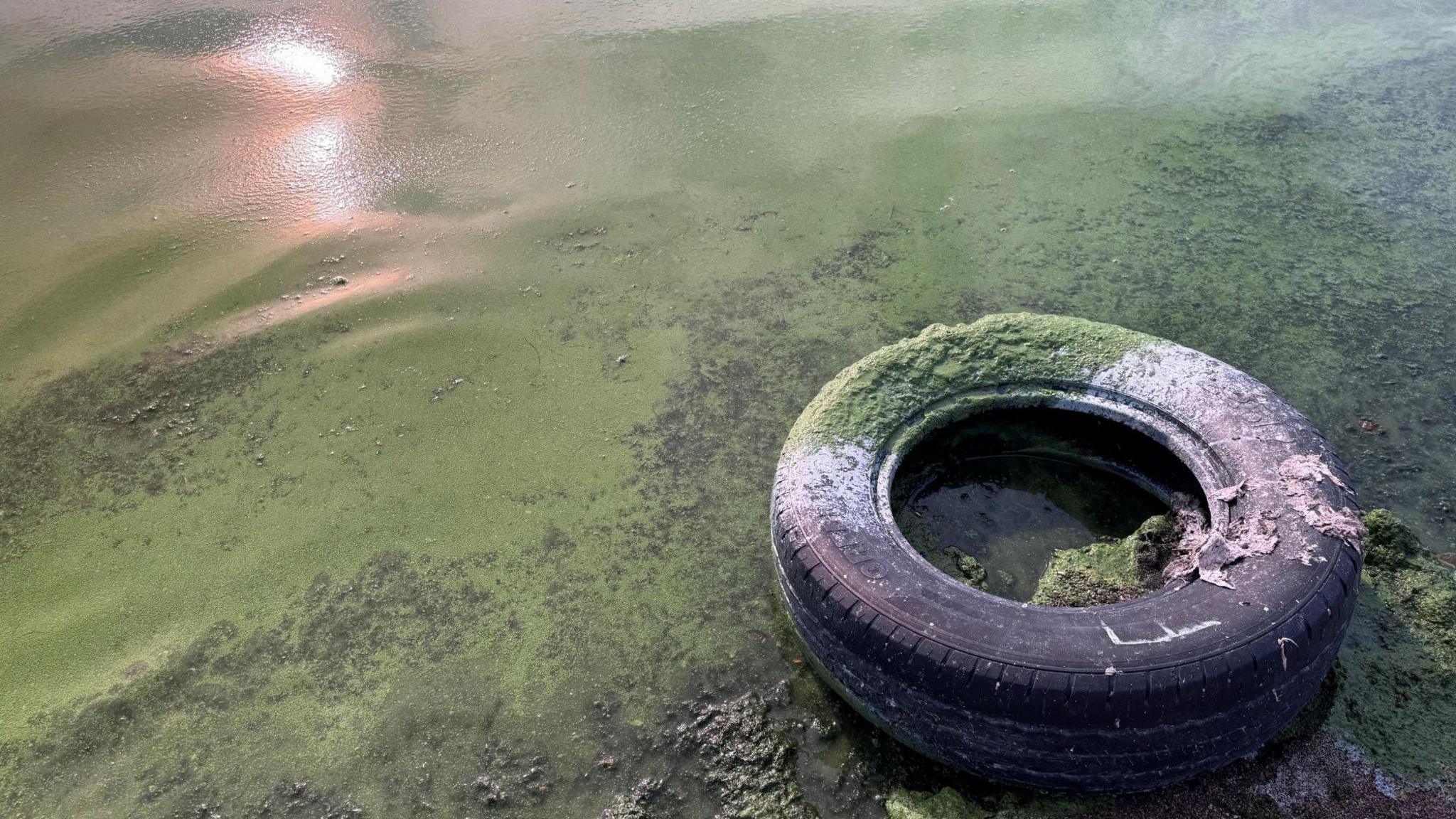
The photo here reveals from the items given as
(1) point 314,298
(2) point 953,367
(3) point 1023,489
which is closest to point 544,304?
(1) point 314,298

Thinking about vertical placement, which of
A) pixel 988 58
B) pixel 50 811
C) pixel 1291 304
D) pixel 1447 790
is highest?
pixel 988 58

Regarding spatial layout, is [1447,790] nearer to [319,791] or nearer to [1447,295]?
[1447,295]

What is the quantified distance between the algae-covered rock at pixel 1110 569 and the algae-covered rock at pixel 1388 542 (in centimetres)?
48

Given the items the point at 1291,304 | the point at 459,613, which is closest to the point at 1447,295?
the point at 1291,304

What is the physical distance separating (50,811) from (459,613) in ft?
3.23

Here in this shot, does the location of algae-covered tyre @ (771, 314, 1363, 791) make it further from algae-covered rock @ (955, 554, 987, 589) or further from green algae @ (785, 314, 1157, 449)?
algae-covered rock @ (955, 554, 987, 589)

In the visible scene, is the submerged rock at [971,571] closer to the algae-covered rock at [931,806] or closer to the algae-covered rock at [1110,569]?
the algae-covered rock at [1110,569]

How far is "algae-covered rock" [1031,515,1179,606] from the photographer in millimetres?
2246

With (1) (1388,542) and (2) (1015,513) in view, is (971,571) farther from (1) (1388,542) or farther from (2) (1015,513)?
(1) (1388,542)

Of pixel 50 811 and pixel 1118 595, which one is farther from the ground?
A: pixel 1118 595

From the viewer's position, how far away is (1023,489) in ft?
8.77

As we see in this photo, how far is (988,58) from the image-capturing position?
4684 mm

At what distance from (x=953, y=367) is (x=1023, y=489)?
1.37 feet

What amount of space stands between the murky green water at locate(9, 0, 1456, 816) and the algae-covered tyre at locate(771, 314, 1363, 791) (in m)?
0.28
